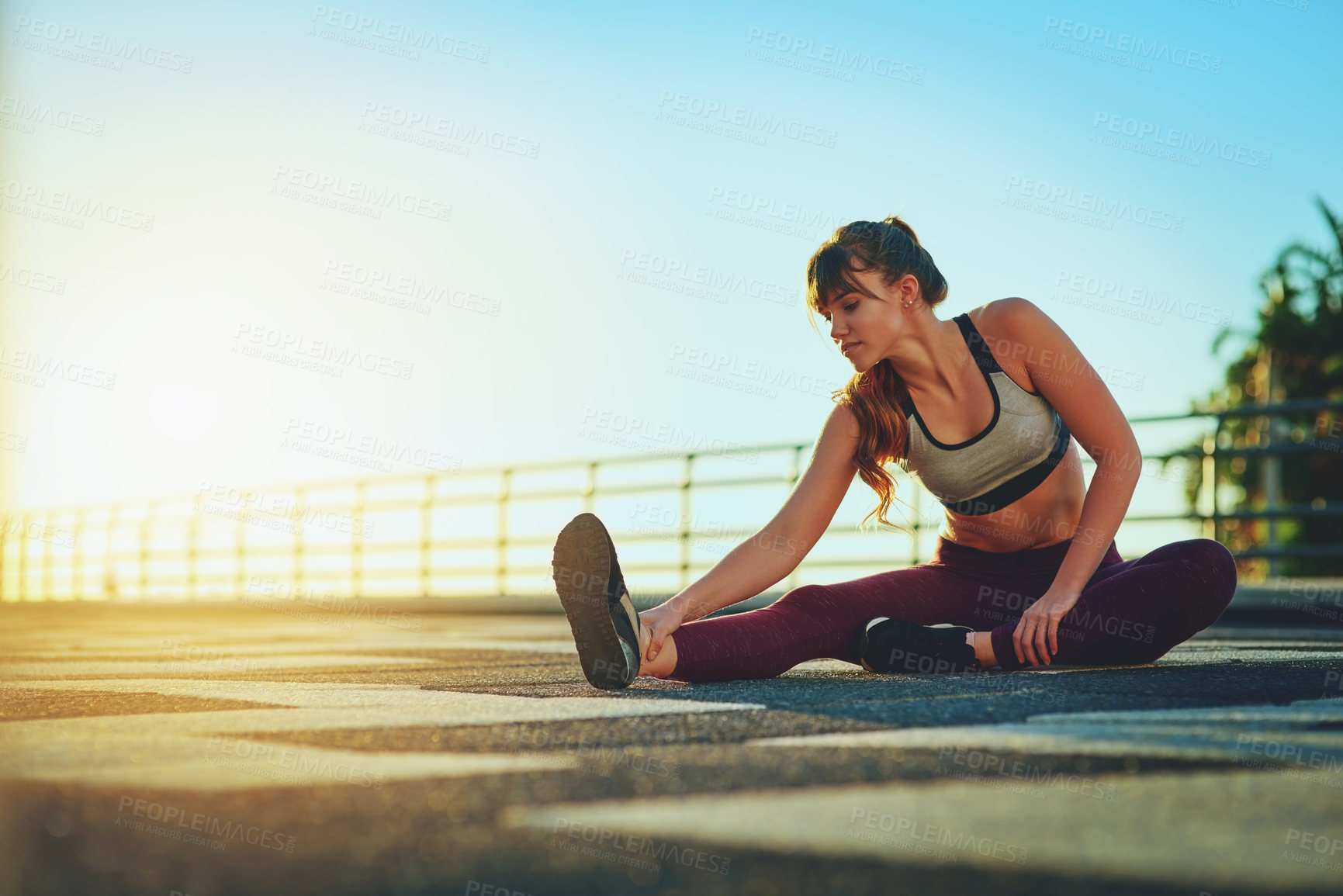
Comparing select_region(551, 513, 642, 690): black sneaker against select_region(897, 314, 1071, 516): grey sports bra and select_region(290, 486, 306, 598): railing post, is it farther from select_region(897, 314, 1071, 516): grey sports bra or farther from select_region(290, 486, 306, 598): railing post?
select_region(290, 486, 306, 598): railing post

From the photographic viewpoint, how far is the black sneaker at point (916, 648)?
2.25 meters

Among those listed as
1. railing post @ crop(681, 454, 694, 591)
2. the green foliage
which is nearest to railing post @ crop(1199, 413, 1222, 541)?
railing post @ crop(681, 454, 694, 591)

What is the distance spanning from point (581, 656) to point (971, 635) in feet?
2.28

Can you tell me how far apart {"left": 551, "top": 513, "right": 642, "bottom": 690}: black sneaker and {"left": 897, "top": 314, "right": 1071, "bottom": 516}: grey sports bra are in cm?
74

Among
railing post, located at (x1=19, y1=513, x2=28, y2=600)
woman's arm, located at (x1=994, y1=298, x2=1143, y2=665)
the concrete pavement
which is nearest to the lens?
the concrete pavement

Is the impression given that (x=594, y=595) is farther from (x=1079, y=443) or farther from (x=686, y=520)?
(x=686, y=520)

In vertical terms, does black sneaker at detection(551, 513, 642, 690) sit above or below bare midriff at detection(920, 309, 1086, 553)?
below

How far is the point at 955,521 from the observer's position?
8.40 feet

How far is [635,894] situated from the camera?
A: 0.73m

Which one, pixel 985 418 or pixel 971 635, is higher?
pixel 985 418

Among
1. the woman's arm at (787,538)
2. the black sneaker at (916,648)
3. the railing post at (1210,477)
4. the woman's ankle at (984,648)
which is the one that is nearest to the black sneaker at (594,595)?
the woman's arm at (787,538)

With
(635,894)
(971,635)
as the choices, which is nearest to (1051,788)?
(635,894)

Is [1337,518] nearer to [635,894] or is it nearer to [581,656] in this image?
[581,656]

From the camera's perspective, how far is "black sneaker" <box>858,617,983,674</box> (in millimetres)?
2250
